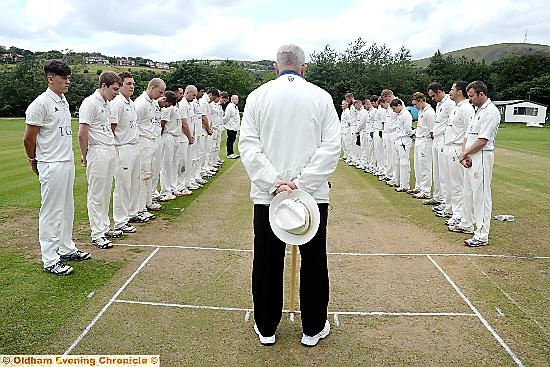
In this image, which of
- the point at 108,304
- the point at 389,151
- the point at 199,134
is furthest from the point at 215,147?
the point at 108,304

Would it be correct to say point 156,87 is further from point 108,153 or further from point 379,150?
point 379,150

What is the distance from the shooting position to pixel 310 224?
198 inches

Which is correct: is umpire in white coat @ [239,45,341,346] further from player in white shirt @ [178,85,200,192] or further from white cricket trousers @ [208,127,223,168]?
white cricket trousers @ [208,127,223,168]

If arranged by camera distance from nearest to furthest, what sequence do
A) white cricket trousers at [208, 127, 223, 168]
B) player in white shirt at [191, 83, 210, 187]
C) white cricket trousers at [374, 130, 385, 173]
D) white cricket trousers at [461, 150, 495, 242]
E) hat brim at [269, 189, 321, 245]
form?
hat brim at [269, 189, 321, 245] < white cricket trousers at [461, 150, 495, 242] < player in white shirt at [191, 83, 210, 187] < white cricket trousers at [374, 130, 385, 173] < white cricket trousers at [208, 127, 223, 168]

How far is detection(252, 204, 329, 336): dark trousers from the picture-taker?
5.25 m

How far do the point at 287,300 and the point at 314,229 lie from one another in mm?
1722

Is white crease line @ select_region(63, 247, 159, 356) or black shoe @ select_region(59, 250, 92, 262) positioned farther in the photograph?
black shoe @ select_region(59, 250, 92, 262)

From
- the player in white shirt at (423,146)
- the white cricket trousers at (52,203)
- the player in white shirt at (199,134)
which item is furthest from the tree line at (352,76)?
the white cricket trousers at (52,203)

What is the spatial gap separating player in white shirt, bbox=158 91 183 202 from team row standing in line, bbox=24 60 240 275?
0.02 metres

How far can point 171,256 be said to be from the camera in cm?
802

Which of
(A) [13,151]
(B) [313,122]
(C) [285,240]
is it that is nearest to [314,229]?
(C) [285,240]

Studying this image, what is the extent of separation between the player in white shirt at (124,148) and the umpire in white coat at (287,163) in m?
4.58

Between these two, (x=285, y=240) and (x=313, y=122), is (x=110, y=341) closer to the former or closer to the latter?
(x=285, y=240)

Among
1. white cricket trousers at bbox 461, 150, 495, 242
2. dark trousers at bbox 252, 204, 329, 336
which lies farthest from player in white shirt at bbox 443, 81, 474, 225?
dark trousers at bbox 252, 204, 329, 336
